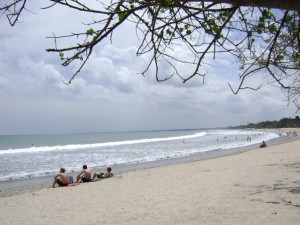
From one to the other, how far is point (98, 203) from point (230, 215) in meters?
3.58

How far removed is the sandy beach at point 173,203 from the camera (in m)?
6.32

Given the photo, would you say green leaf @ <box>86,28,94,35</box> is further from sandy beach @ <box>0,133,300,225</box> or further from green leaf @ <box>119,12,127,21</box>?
sandy beach @ <box>0,133,300,225</box>

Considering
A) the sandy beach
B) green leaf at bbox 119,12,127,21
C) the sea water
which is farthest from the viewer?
the sea water

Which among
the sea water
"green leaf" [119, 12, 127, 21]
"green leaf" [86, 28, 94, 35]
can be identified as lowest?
the sea water

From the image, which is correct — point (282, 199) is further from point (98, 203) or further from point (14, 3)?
point (14, 3)

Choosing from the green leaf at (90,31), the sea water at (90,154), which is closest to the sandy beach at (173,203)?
the green leaf at (90,31)

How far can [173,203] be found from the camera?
7805mm

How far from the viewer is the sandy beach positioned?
6316 mm

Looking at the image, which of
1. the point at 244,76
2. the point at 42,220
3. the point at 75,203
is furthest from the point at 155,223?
the point at 244,76

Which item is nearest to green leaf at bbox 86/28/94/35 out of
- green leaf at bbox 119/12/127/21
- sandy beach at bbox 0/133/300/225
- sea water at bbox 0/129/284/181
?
green leaf at bbox 119/12/127/21

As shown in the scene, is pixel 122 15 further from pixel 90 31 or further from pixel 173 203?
pixel 173 203

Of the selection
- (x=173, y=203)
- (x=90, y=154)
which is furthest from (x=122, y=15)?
(x=90, y=154)

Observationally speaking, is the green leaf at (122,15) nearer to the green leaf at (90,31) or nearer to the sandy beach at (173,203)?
the green leaf at (90,31)

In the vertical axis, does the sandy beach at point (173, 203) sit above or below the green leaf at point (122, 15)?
below
